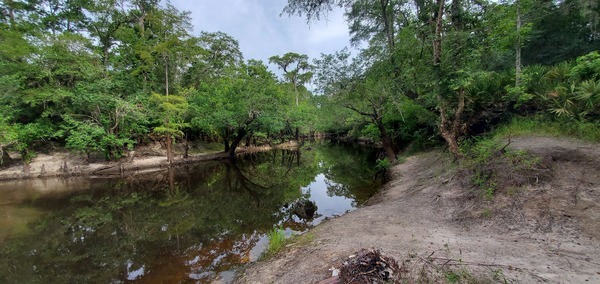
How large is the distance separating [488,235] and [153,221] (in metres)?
9.83

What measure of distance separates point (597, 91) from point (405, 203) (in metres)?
6.57

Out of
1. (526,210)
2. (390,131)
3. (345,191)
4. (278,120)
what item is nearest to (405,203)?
(526,210)

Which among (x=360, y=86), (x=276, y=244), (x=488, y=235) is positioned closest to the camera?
(x=488, y=235)

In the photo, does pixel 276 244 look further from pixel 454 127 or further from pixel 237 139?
pixel 237 139

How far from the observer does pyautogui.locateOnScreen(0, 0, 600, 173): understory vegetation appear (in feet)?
26.5

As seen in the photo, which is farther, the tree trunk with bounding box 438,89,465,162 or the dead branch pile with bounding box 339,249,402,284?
the tree trunk with bounding box 438,89,465,162

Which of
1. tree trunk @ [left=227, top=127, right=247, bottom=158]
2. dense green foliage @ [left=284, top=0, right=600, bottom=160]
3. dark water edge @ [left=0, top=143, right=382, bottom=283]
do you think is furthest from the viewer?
tree trunk @ [left=227, top=127, right=247, bottom=158]

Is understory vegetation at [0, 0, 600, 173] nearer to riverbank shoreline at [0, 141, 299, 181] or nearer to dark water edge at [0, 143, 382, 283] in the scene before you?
riverbank shoreline at [0, 141, 299, 181]

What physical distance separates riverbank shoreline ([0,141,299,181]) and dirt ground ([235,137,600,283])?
18.8m

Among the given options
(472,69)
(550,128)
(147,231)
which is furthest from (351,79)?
(147,231)

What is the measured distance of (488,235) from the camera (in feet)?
15.0

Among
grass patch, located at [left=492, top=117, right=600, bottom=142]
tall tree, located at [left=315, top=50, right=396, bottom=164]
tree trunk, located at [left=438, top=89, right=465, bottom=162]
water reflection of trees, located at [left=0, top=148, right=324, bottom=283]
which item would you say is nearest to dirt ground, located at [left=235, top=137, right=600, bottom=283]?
grass patch, located at [left=492, top=117, right=600, bottom=142]

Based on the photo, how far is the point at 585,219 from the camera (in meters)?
4.23

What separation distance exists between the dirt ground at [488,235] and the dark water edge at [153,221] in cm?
191
